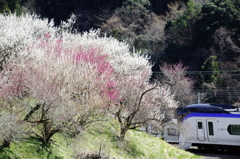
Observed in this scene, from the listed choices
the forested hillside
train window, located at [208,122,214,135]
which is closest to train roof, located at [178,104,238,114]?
train window, located at [208,122,214,135]

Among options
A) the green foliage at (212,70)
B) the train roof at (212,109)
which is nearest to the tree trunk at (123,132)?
the train roof at (212,109)

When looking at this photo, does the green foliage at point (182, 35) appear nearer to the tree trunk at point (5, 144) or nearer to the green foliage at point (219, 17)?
the green foliage at point (219, 17)

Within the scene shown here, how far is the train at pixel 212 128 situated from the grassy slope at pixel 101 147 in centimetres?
270

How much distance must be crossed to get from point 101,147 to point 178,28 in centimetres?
3265

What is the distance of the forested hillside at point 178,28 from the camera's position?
122 ft

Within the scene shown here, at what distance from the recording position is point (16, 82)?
12.3 metres

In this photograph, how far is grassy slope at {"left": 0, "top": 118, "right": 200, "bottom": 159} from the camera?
11.3 meters

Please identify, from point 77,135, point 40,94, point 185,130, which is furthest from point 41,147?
point 185,130

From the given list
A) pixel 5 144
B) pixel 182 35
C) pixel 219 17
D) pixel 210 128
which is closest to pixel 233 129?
pixel 210 128

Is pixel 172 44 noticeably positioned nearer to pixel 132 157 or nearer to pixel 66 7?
pixel 66 7

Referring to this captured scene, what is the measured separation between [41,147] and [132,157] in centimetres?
489

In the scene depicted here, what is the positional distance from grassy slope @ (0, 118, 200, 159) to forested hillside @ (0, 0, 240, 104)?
17.1 metres

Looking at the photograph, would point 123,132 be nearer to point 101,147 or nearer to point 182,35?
point 101,147

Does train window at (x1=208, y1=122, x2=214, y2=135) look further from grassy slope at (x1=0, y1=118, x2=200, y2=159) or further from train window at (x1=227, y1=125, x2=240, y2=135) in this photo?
grassy slope at (x1=0, y1=118, x2=200, y2=159)
